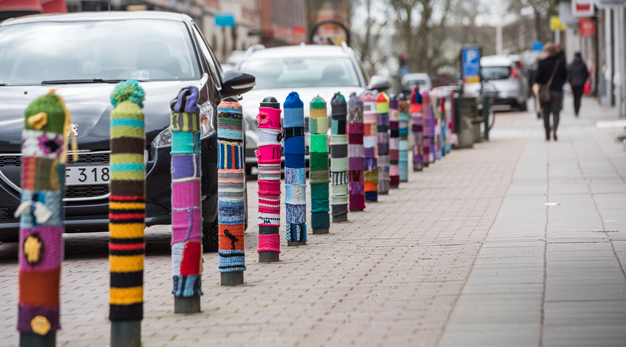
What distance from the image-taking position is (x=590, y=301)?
5.30 m

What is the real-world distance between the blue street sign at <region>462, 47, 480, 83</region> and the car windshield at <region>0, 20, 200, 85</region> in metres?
21.0

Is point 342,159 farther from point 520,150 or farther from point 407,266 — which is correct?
point 520,150

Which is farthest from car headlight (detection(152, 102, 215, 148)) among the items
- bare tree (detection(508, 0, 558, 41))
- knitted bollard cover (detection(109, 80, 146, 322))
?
bare tree (detection(508, 0, 558, 41))

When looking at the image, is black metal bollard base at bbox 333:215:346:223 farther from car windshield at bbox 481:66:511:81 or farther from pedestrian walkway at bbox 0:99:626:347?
car windshield at bbox 481:66:511:81

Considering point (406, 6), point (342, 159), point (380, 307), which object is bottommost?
point (380, 307)

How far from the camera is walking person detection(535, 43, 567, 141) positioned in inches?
819

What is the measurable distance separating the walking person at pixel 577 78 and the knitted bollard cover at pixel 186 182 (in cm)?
2655

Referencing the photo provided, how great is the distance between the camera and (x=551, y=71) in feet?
70.5

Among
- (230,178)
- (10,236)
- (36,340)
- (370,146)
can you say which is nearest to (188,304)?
(230,178)

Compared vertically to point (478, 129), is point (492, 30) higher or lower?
higher

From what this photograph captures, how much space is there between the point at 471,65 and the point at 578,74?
4.65 m

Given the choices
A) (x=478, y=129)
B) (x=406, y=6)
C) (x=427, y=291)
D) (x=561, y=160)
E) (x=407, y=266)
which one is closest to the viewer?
(x=427, y=291)

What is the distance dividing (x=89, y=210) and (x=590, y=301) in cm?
363

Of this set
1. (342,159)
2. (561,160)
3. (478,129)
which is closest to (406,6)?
(478,129)
